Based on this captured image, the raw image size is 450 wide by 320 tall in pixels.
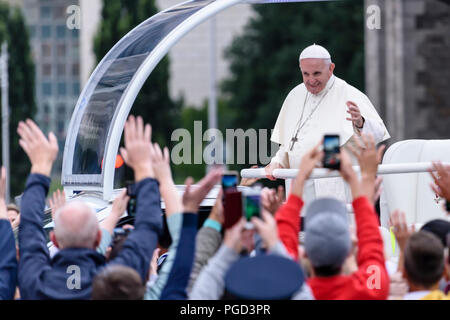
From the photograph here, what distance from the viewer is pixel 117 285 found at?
436 centimetres

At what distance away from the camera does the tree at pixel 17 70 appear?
129 ft

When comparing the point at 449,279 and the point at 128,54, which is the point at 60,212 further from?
the point at 128,54

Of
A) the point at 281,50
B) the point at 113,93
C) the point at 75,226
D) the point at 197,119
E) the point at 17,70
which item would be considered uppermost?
the point at 281,50

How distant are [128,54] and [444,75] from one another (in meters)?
17.9

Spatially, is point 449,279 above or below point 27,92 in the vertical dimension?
below

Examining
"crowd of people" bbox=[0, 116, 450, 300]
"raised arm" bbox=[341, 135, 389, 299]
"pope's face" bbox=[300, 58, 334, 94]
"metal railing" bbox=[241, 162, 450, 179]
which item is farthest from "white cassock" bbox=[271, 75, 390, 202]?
"raised arm" bbox=[341, 135, 389, 299]

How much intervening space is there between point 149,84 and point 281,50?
320 inches

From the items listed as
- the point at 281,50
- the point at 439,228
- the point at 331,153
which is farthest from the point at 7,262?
the point at 281,50

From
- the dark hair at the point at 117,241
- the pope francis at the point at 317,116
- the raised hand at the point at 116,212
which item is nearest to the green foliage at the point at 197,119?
the pope francis at the point at 317,116

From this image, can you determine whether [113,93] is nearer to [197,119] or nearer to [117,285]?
[117,285]

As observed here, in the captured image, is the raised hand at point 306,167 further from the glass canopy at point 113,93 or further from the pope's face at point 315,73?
the pope's face at point 315,73
